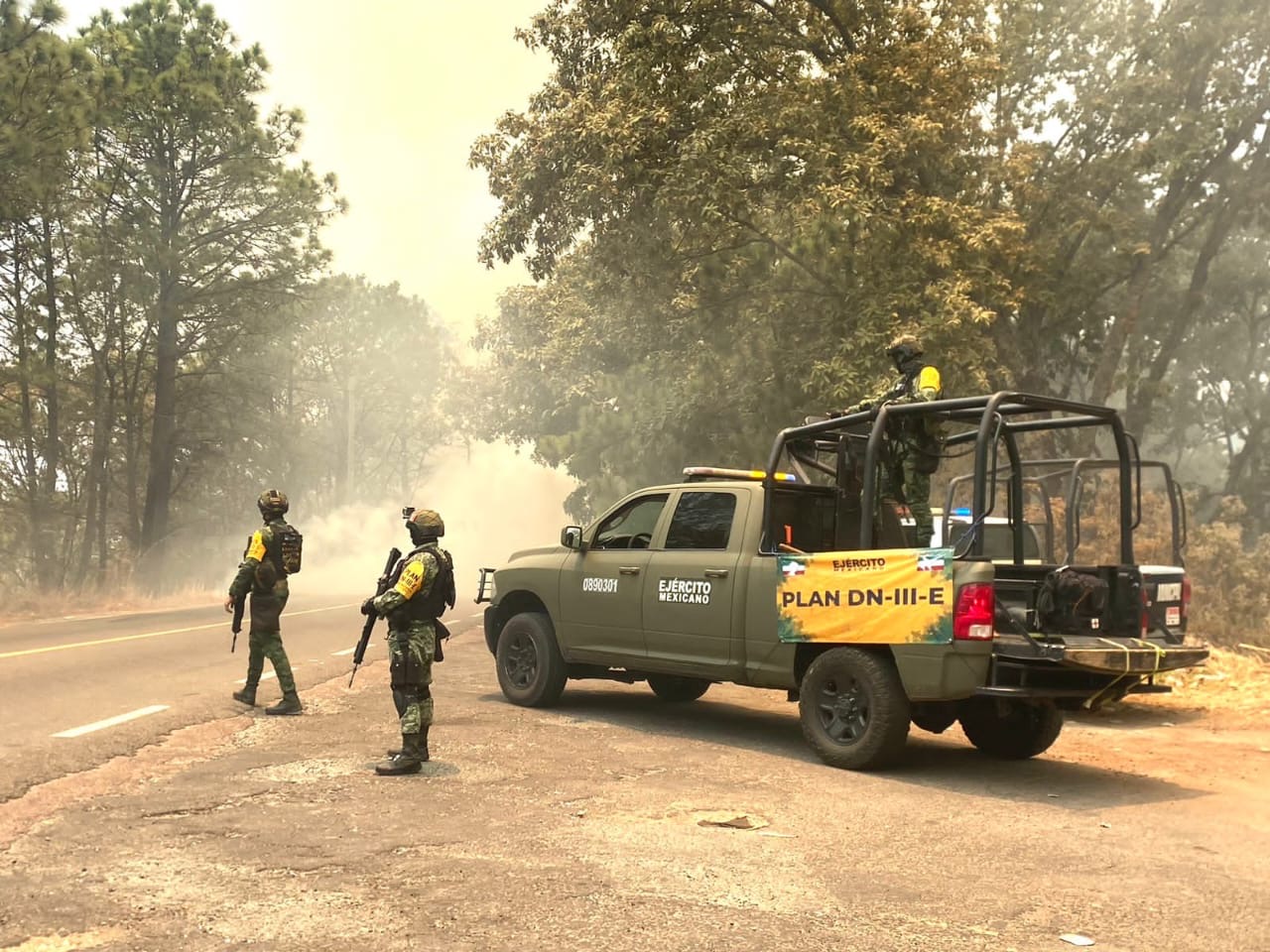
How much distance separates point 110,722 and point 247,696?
1.20m

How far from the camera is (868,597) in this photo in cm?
721

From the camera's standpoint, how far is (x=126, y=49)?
87.6 feet

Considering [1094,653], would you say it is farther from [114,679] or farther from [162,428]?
[162,428]

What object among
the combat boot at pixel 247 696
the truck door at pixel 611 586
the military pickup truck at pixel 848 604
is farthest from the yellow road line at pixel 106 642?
the truck door at pixel 611 586

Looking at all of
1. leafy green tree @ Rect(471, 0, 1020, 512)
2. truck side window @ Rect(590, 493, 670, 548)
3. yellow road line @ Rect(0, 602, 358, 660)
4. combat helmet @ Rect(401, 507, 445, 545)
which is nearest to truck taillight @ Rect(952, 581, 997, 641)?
truck side window @ Rect(590, 493, 670, 548)

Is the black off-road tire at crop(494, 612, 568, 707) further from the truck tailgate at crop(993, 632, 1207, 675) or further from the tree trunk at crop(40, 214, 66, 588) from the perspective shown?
the tree trunk at crop(40, 214, 66, 588)

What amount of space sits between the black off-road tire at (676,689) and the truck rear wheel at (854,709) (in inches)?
107

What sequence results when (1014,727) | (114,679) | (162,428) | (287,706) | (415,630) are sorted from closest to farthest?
(415,630), (1014,727), (287,706), (114,679), (162,428)

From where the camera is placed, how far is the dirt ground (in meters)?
4.08

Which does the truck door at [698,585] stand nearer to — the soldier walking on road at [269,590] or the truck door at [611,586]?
the truck door at [611,586]

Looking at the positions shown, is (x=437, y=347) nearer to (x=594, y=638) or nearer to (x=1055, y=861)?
(x=594, y=638)

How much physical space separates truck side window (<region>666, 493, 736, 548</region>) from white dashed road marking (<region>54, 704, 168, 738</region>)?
4282 mm

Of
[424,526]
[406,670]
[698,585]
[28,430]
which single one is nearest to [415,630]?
[406,670]

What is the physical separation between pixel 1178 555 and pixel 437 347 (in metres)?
61.4
